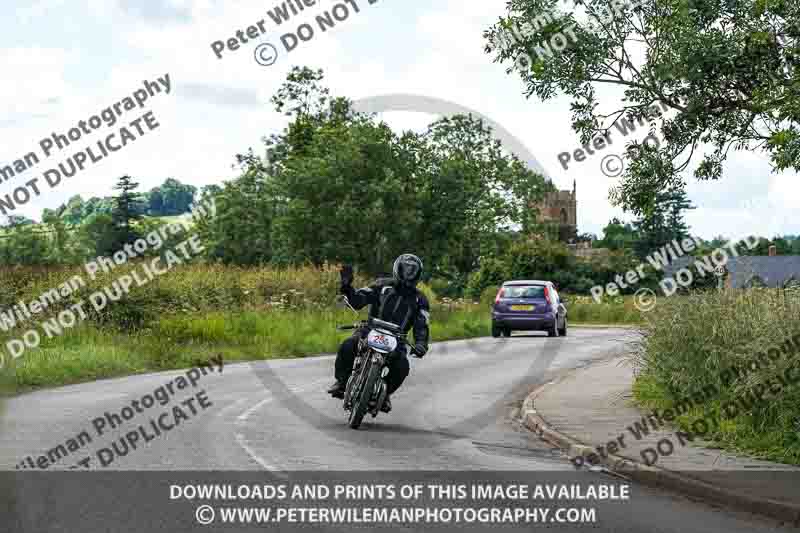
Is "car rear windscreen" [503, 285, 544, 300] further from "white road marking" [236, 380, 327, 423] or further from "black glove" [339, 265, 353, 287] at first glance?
"black glove" [339, 265, 353, 287]

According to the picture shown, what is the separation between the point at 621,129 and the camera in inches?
595

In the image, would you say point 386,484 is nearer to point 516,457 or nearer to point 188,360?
point 516,457

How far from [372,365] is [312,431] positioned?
1.18 metres

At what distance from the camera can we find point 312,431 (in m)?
12.9

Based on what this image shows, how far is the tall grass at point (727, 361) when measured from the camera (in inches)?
439

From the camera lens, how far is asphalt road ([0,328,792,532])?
10016 mm

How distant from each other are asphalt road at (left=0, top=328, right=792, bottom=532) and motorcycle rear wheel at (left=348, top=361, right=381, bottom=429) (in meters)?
0.17

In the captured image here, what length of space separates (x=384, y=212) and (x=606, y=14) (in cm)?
3732

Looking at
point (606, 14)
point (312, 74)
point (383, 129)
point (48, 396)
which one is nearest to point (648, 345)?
point (606, 14)

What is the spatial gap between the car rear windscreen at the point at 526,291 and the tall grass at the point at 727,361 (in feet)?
60.2

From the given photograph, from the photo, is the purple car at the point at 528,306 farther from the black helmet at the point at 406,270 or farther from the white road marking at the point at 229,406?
the black helmet at the point at 406,270

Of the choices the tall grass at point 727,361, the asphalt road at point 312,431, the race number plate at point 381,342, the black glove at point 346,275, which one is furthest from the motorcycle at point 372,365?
the tall grass at point 727,361

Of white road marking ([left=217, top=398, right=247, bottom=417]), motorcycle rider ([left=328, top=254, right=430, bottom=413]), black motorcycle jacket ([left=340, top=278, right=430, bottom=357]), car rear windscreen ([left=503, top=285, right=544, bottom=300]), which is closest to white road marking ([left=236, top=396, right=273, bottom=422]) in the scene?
white road marking ([left=217, top=398, right=247, bottom=417])

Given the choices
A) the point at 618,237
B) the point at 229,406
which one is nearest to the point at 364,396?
the point at 229,406
